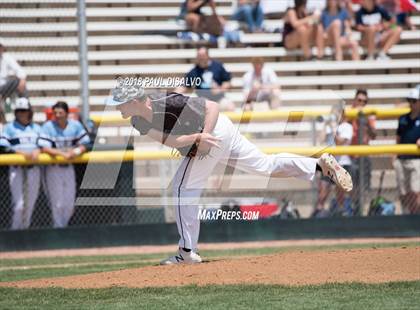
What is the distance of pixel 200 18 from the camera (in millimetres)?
16859

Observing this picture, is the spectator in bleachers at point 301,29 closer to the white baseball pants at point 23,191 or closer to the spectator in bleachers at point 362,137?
the spectator in bleachers at point 362,137

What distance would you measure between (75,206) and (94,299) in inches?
220

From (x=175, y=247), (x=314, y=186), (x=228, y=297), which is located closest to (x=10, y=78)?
(x=175, y=247)

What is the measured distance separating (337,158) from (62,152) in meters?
3.85

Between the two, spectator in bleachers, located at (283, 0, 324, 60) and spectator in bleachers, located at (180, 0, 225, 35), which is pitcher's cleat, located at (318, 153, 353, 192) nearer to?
spectator in bleachers, located at (283, 0, 324, 60)

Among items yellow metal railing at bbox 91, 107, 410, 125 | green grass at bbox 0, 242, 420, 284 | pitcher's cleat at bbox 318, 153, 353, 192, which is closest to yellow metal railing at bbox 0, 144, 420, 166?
yellow metal railing at bbox 91, 107, 410, 125

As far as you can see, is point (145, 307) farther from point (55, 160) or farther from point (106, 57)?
point (106, 57)

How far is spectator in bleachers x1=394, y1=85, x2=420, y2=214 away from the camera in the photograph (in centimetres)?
1333

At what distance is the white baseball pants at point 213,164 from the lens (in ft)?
29.5

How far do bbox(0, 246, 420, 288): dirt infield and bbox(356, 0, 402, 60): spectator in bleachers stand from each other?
29.2ft

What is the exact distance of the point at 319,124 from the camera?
13.7 metres

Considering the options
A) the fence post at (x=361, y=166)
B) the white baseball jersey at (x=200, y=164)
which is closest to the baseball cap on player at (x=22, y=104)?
the white baseball jersey at (x=200, y=164)

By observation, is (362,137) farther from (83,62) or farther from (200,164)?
(200,164)

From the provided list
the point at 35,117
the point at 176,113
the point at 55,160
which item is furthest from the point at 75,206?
the point at 176,113
